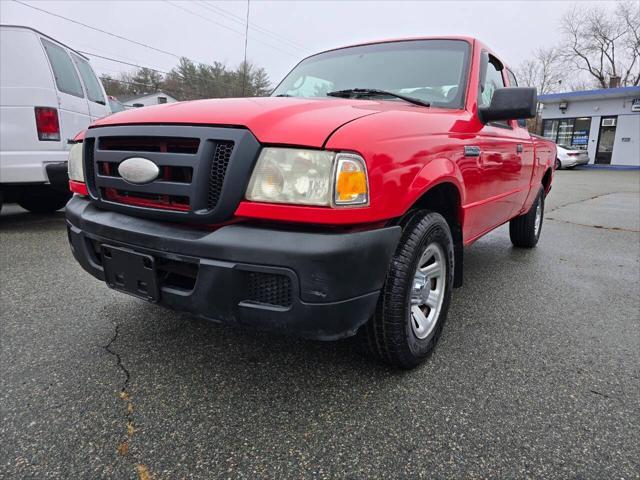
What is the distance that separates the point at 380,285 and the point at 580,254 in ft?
12.7

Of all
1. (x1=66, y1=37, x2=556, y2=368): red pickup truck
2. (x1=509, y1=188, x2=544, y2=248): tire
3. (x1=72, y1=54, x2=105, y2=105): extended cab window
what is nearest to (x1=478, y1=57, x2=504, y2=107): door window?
(x1=66, y1=37, x2=556, y2=368): red pickup truck

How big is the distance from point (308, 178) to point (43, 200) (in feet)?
18.5

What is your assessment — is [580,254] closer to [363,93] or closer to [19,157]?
[363,93]

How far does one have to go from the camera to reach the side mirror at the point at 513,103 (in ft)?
7.75

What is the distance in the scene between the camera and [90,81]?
550 cm

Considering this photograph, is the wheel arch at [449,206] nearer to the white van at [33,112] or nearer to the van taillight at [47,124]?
the white van at [33,112]

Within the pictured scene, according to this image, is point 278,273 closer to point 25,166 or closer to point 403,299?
point 403,299

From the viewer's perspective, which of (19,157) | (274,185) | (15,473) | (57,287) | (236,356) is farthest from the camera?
(19,157)

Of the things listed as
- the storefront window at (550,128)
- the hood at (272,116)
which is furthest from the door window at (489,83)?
the storefront window at (550,128)

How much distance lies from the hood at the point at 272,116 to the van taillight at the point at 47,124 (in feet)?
10.0

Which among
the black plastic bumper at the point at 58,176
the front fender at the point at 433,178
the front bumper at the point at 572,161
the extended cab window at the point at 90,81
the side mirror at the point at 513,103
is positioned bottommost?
the front bumper at the point at 572,161

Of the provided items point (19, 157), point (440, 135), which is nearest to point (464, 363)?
point (440, 135)

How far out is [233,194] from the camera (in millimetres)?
1517

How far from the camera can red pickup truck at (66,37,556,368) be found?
4.87ft
